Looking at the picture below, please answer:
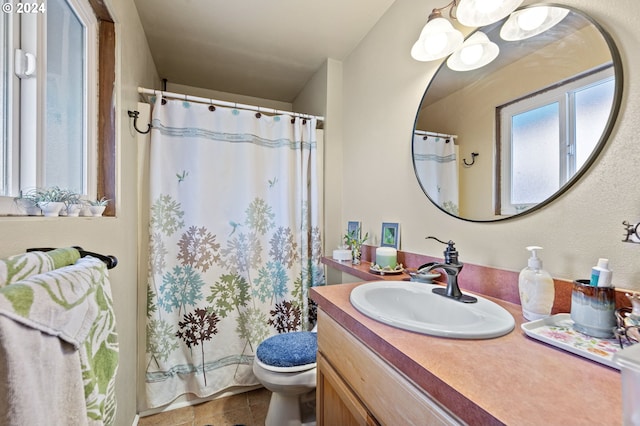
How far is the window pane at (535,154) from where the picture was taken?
808 millimetres

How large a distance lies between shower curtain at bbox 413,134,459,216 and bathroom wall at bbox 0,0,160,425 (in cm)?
133

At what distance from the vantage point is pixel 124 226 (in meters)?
1.29

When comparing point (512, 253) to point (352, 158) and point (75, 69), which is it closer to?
point (352, 158)

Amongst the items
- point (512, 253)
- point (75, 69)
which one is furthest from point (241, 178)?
point (512, 253)

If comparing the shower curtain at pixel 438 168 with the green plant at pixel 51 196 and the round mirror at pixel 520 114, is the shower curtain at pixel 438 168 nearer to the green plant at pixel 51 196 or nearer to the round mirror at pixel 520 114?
the round mirror at pixel 520 114

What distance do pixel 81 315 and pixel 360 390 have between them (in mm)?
673

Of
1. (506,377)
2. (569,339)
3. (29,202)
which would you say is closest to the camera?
(506,377)

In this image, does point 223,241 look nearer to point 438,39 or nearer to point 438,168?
point 438,168

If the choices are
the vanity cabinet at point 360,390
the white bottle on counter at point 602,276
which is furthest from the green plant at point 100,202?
the white bottle on counter at point 602,276

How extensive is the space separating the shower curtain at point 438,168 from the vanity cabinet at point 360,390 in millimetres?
691

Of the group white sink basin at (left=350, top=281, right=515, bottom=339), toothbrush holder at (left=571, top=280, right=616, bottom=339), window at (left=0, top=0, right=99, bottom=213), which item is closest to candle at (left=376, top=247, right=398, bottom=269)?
white sink basin at (left=350, top=281, right=515, bottom=339)

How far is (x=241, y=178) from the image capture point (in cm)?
181

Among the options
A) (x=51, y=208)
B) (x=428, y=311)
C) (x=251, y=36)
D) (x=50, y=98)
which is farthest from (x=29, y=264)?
(x=251, y=36)

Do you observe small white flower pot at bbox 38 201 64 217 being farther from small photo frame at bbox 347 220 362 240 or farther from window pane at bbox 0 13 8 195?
small photo frame at bbox 347 220 362 240
